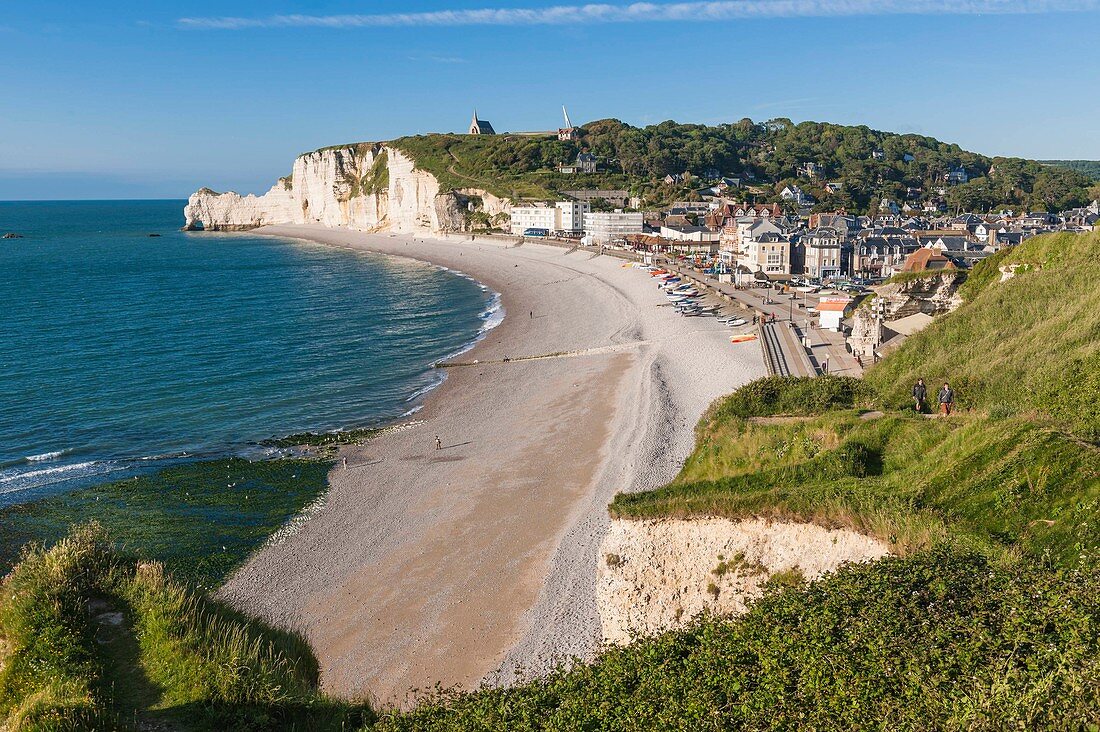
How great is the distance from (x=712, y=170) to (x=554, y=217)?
6017 cm

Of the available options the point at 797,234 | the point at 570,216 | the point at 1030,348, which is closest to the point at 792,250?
the point at 797,234

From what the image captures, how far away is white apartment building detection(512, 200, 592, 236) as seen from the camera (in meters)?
124

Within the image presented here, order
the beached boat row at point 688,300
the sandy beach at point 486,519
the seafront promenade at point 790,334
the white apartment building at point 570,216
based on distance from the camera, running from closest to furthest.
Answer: the sandy beach at point 486,519
the seafront promenade at point 790,334
the beached boat row at point 688,300
the white apartment building at point 570,216

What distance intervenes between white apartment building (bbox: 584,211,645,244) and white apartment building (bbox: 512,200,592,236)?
9.80 metres

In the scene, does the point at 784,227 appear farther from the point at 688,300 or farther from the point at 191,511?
the point at 191,511

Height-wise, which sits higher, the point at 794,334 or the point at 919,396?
the point at 919,396

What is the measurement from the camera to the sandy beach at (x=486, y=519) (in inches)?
686

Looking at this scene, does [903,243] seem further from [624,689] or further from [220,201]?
[220,201]

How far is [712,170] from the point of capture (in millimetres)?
167125

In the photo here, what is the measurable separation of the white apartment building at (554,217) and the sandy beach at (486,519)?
7775 cm

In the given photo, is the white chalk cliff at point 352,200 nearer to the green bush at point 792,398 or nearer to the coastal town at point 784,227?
the coastal town at point 784,227

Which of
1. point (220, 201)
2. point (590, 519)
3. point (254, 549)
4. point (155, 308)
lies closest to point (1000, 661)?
point (590, 519)

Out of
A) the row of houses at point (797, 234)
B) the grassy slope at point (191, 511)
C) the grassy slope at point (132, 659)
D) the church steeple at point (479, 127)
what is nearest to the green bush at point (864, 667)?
the grassy slope at point (132, 659)

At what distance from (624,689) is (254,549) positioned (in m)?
18.2
